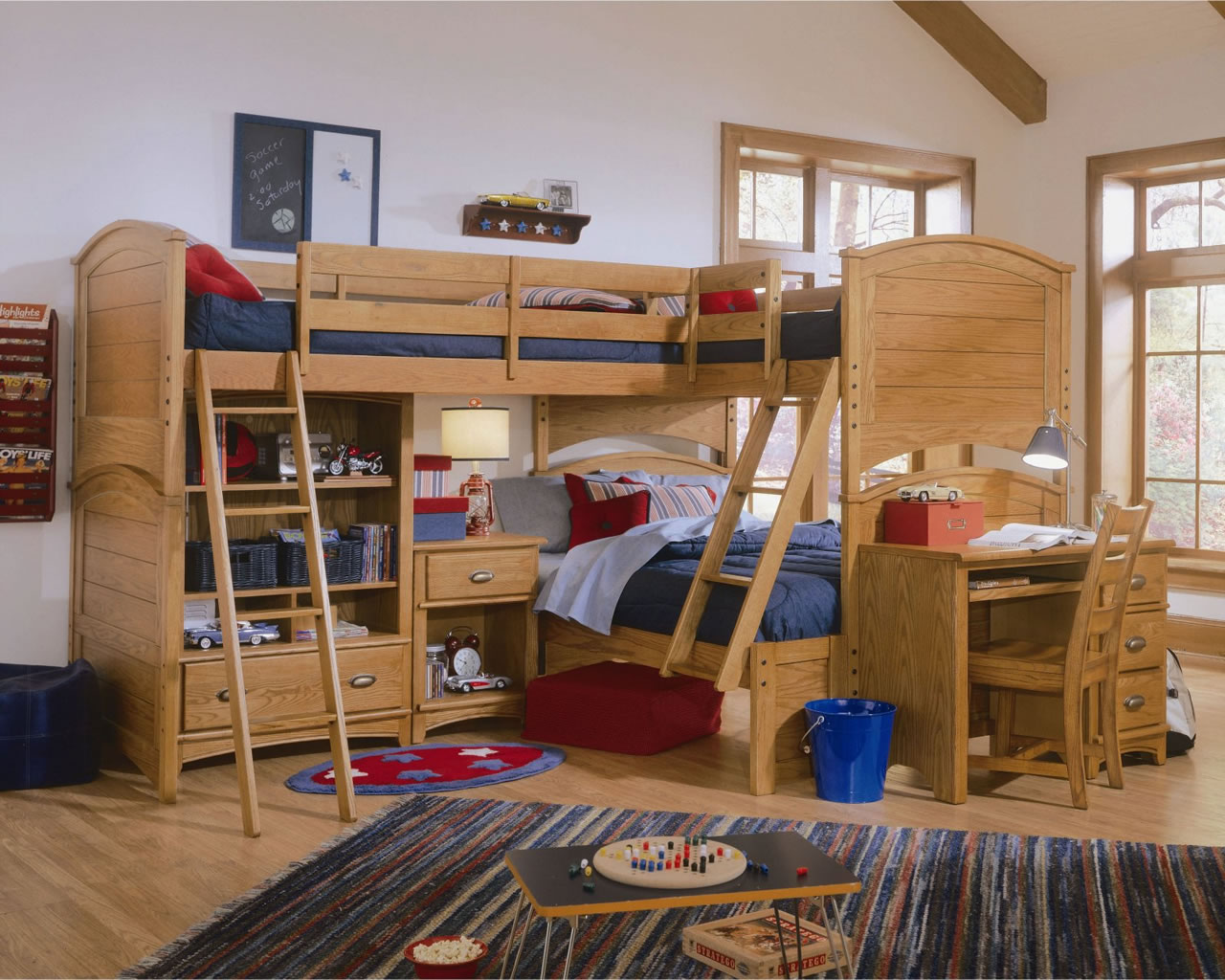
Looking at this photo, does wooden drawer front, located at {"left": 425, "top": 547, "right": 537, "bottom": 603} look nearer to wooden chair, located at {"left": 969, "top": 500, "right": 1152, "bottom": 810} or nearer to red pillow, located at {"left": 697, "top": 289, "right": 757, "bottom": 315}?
red pillow, located at {"left": 697, "top": 289, "right": 757, "bottom": 315}

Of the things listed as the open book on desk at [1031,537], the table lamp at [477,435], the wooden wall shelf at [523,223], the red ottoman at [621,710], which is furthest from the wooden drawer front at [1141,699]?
the wooden wall shelf at [523,223]

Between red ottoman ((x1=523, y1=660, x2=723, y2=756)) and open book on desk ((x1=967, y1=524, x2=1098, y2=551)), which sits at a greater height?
open book on desk ((x1=967, y1=524, x2=1098, y2=551))

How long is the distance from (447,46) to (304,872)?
11.5 ft

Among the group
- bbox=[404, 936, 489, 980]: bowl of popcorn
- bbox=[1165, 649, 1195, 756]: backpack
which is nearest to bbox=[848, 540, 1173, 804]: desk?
bbox=[1165, 649, 1195, 756]: backpack

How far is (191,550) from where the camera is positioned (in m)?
4.27

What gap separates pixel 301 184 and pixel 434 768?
91.1 inches

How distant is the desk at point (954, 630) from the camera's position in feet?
13.0

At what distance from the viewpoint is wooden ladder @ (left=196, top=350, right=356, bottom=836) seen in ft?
12.3

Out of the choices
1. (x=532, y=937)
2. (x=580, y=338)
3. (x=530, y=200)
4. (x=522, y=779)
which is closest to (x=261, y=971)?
(x=532, y=937)

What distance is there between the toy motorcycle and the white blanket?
0.78m

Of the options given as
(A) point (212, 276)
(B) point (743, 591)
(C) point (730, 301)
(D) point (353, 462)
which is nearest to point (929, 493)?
(B) point (743, 591)

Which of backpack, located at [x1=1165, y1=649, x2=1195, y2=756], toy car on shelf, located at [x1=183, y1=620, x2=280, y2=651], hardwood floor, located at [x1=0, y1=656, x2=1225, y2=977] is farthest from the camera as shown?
backpack, located at [x1=1165, y1=649, x2=1195, y2=756]

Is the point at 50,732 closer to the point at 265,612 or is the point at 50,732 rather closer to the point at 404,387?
the point at 265,612

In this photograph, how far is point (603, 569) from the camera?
4.77 metres
